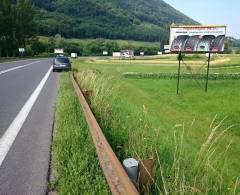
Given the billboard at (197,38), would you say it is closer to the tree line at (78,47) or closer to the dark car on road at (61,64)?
the dark car on road at (61,64)

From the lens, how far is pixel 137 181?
420 cm

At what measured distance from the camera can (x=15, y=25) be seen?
87.8 m

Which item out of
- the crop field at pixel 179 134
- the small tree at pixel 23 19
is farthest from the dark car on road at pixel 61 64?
the small tree at pixel 23 19

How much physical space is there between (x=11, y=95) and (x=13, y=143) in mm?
7704

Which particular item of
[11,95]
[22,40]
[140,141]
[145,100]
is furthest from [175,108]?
[22,40]

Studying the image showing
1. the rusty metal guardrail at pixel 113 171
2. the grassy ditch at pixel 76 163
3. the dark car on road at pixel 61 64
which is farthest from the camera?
the dark car on road at pixel 61 64

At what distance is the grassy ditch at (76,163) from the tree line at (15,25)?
7681cm

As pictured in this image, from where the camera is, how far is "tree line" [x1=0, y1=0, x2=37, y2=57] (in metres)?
80.4

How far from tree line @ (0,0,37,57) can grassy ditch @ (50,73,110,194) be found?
76.8 m

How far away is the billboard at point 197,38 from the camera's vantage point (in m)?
22.3

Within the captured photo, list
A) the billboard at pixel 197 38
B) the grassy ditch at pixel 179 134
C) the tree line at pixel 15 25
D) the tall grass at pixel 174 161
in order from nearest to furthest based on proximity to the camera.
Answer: the tall grass at pixel 174 161 → the grassy ditch at pixel 179 134 → the billboard at pixel 197 38 → the tree line at pixel 15 25

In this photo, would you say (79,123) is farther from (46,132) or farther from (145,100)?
(145,100)

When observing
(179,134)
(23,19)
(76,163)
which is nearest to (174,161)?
(76,163)

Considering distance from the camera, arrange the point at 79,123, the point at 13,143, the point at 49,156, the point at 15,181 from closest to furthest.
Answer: the point at 15,181
the point at 49,156
the point at 13,143
the point at 79,123
